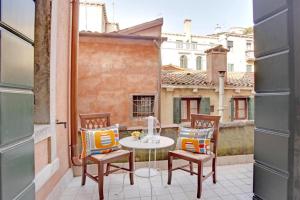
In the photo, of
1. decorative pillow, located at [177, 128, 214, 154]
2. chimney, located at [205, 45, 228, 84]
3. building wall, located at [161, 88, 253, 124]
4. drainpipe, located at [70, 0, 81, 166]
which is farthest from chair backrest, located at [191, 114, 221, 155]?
chimney, located at [205, 45, 228, 84]

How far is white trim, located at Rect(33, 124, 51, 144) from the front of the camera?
75.5 inches

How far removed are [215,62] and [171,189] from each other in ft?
23.3

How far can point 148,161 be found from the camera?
→ 11.0 ft

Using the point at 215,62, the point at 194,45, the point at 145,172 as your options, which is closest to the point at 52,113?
the point at 145,172

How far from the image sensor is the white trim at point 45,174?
6.25ft

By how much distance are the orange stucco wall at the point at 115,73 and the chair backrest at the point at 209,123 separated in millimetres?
3745

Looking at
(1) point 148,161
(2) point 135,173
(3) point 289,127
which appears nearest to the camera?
(3) point 289,127

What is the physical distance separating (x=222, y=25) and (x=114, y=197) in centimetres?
2092

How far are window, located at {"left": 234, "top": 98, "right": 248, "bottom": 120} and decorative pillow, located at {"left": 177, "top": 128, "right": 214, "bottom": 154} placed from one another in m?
6.86

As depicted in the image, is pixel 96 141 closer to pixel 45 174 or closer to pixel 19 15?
pixel 45 174

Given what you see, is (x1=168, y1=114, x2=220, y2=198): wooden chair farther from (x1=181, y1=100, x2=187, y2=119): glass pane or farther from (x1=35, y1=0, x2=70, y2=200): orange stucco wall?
(x1=181, y1=100, x2=187, y2=119): glass pane

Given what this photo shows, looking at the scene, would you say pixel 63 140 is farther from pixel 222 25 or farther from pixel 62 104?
pixel 222 25

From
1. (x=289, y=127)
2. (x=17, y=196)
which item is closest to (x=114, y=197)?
(x=17, y=196)

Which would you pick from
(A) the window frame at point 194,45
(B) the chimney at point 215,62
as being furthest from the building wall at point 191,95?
(A) the window frame at point 194,45
